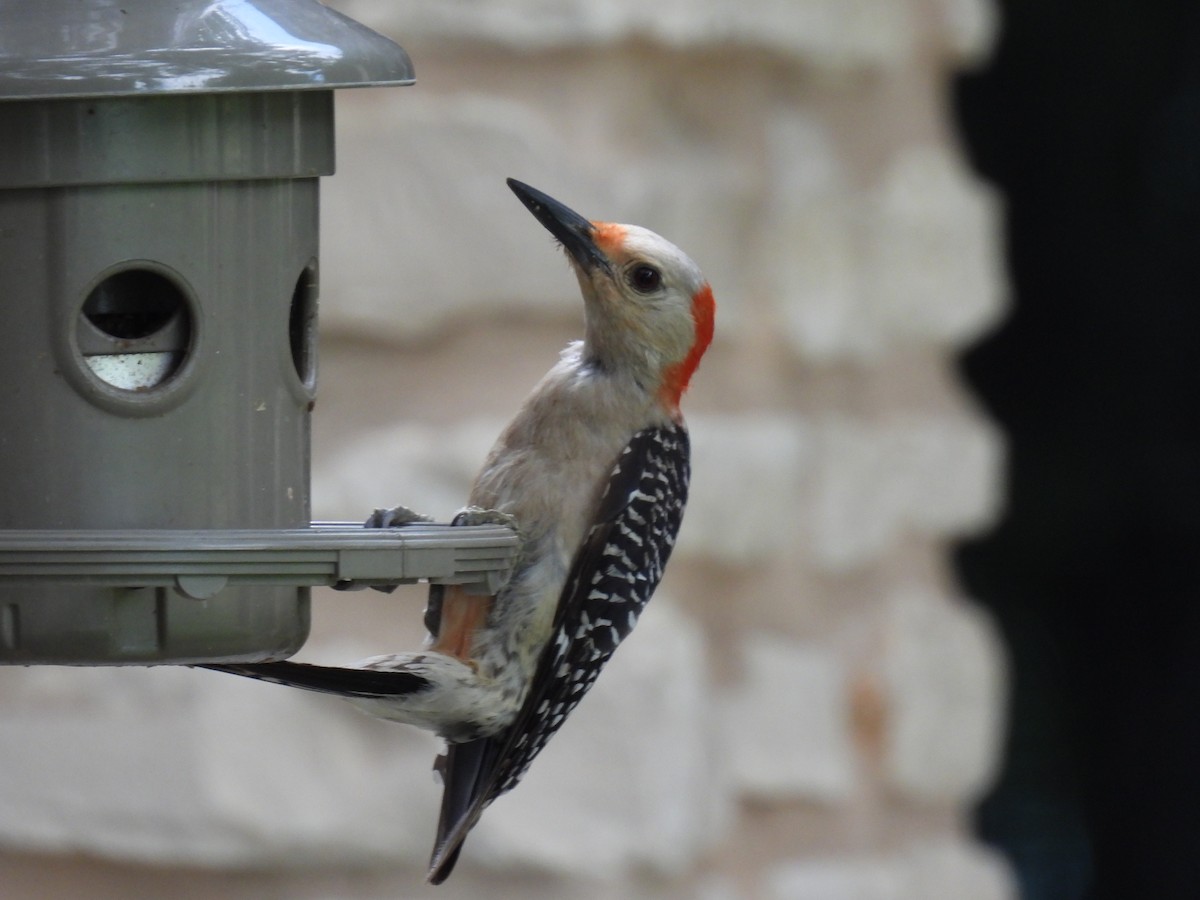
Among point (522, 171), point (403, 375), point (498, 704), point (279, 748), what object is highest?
point (522, 171)

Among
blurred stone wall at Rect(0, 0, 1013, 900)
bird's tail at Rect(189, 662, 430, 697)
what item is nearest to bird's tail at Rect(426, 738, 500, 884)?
bird's tail at Rect(189, 662, 430, 697)

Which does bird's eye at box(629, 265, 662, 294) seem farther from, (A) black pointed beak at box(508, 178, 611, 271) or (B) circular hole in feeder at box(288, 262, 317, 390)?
(B) circular hole in feeder at box(288, 262, 317, 390)

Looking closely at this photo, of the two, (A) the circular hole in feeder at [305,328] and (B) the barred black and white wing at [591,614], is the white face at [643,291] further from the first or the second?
(A) the circular hole in feeder at [305,328]

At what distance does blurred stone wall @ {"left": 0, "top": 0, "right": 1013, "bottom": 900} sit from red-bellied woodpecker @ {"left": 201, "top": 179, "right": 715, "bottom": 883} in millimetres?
251

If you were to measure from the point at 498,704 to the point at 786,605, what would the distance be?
3.42 feet

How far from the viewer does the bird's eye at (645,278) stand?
4062mm

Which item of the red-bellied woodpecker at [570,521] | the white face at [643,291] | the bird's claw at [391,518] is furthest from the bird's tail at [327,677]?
the white face at [643,291]

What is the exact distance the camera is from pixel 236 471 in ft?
10.0

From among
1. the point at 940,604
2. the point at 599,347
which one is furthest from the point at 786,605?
the point at 599,347

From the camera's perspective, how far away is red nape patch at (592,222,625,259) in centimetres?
400

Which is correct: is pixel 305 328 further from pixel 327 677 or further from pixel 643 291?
pixel 643 291

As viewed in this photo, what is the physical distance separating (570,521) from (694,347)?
41cm

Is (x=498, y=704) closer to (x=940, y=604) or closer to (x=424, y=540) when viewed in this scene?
(x=424, y=540)

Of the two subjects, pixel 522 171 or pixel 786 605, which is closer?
pixel 522 171
